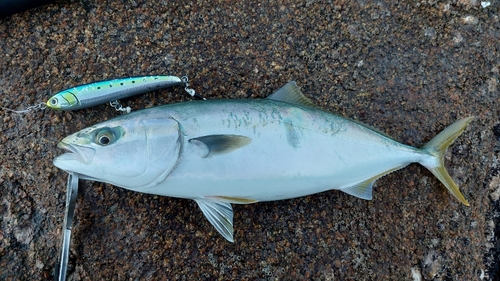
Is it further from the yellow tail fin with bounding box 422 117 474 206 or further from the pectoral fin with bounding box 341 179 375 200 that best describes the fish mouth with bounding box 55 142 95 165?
the yellow tail fin with bounding box 422 117 474 206

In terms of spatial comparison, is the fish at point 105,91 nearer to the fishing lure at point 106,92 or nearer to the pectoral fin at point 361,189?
the fishing lure at point 106,92

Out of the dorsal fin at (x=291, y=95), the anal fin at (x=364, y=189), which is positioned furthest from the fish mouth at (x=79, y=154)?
the anal fin at (x=364, y=189)

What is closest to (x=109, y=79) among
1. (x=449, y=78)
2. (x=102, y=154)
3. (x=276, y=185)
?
(x=102, y=154)

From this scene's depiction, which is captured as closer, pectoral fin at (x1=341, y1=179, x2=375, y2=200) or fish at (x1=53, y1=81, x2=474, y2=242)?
fish at (x1=53, y1=81, x2=474, y2=242)

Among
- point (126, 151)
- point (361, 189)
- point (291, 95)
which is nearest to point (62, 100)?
point (126, 151)

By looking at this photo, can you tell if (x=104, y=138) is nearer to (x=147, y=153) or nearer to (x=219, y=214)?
(x=147, y=153)

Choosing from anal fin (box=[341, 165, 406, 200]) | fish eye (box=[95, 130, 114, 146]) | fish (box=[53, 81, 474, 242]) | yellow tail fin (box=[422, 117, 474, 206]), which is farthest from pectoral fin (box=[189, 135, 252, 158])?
yellow tail fin (box=[422, 117, 474, 206])
